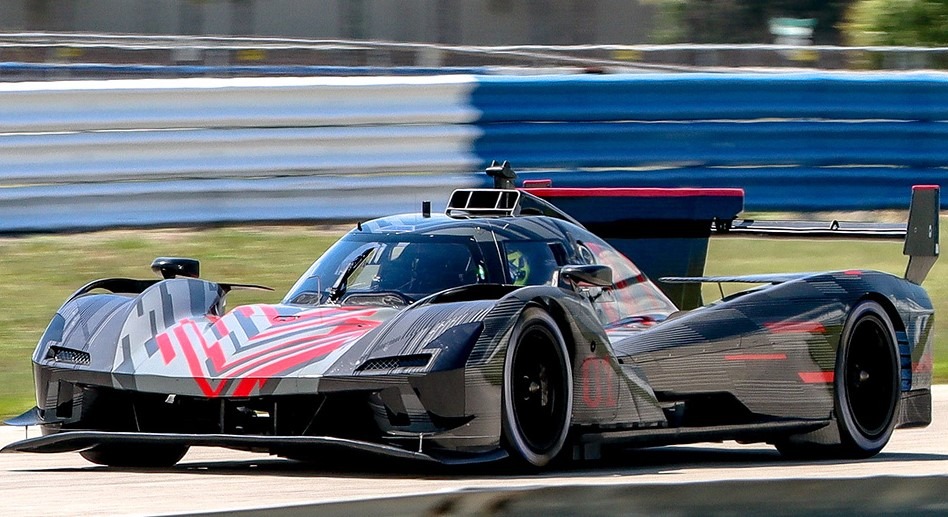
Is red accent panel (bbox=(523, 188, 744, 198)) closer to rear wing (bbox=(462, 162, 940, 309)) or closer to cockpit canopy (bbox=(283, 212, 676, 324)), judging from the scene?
rear wing (bbox=(462, 162, 940, 309))

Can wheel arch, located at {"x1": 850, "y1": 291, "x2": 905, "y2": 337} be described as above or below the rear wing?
below

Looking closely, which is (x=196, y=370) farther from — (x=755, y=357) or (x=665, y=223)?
(x=665, y=223)

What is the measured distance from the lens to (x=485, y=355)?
5758mm

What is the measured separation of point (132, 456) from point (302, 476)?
1.02 m

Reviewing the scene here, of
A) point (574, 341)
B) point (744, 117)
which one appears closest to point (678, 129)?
point (744, 117)

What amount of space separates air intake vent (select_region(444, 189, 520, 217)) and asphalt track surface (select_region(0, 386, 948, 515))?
123cm

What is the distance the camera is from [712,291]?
8094mm

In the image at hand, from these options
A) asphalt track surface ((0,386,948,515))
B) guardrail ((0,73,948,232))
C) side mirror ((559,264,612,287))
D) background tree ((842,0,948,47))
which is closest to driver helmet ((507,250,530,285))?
side mirror ((559,264,612,287))

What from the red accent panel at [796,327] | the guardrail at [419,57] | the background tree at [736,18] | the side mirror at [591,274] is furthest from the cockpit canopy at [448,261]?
the background tree at [736,18]

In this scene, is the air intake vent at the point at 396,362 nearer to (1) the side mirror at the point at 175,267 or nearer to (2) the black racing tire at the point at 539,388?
(2) the black racing tire at the point at 539,388

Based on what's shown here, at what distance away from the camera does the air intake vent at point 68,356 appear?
6.27 m

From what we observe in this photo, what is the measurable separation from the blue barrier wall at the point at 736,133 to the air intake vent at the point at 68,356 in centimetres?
693

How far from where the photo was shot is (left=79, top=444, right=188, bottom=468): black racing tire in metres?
6.62

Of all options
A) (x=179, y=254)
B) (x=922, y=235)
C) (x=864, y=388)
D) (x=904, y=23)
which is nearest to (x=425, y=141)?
(x=179, y=254)
